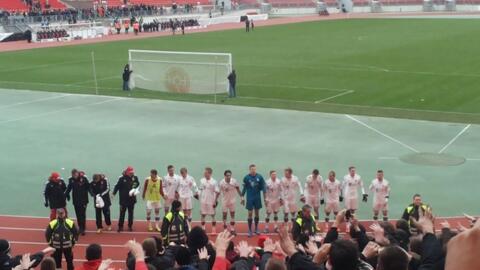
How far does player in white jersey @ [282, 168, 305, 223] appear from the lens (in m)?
15.3

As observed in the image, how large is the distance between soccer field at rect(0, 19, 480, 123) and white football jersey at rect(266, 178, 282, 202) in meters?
12.7

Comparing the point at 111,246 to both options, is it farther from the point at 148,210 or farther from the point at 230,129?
the point at 230,129

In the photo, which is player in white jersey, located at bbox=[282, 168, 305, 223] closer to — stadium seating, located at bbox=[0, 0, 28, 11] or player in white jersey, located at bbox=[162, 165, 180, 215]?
player in white jersey, located at bbox=[162, 165, 180, 215]

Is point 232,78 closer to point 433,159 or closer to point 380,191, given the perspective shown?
point 433,159

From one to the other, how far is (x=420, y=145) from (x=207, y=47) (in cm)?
3300

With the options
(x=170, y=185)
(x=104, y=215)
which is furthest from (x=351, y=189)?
(x=104, y=215)

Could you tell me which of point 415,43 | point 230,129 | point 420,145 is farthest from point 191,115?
point 415,43

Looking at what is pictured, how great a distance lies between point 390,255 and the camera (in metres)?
4.48

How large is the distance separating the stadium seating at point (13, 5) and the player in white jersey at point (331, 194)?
240 ft

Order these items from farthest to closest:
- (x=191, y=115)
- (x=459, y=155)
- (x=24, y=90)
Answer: (x=24, y=90) < (x=191, y=115) < (x=459, y=155)

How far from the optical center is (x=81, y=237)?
14867 mm

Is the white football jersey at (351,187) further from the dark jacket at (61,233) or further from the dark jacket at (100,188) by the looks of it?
the dark jacket at (61,233)

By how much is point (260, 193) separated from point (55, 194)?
4.73 metres

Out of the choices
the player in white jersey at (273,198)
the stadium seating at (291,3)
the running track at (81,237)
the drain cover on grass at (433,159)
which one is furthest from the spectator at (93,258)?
the stadium seating at (291,3)
